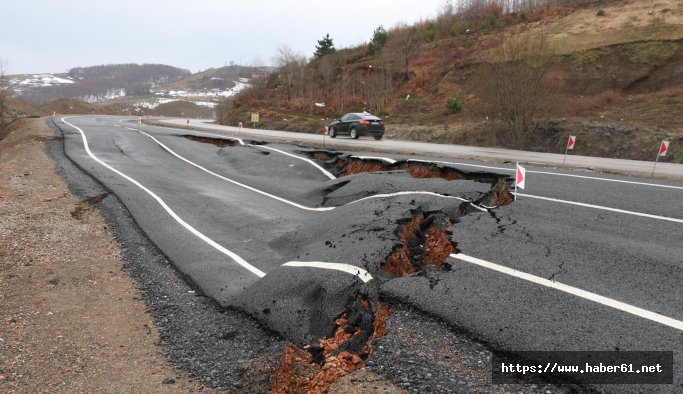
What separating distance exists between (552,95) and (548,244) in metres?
19.9

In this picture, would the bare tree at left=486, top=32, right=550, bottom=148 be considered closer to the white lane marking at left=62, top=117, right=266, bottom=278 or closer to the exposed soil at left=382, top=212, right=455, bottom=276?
the exposed soil at left=382, top=212, right=455, bottom=276

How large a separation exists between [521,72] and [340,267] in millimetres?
20423

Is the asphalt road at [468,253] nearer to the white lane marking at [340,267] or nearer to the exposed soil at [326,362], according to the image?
the white lane marking at [340,267]

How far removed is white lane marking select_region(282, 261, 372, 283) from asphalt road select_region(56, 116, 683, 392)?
0.11 ft

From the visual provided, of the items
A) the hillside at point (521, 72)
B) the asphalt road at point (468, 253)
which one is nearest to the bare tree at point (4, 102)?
the hillside at point (521, 72)

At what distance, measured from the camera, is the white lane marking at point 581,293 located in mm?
4098

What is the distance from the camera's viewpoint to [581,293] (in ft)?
15.2

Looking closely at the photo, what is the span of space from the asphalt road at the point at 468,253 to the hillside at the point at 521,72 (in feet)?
41.0

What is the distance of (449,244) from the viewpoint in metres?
6.32

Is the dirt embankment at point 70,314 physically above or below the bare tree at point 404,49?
below

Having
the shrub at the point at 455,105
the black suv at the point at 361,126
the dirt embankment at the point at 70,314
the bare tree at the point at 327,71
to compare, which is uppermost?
the bare tree at the point at 327,71

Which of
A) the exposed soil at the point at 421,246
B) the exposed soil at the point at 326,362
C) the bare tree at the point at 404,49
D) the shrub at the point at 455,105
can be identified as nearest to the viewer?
the exposed soil at the point at 326,362

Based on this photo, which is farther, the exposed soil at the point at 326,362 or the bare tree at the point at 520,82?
the bare tree at the point at 520,82

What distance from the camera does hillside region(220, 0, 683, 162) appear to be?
22.3 m
